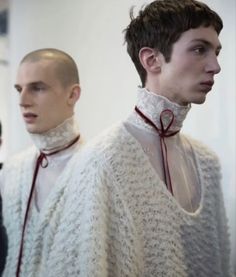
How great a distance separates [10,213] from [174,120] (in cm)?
50

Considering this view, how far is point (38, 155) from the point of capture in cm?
114

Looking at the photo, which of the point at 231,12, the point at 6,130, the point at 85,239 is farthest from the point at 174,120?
the point at 6,130

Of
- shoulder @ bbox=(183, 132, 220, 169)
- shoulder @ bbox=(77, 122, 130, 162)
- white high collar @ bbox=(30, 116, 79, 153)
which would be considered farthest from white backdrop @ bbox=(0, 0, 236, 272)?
shoulder @ bbox=(77, 122, 130, 162)

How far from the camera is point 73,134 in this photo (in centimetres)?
112

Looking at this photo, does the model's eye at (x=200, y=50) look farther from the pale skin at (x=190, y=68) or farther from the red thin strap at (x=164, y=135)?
the red thin strap at (x=164, y=135)

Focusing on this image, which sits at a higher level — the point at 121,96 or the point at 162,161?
the point at 121,96

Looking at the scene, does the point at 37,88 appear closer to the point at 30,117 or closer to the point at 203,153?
the point at 30,117

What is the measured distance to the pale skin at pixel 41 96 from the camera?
108 centimetres

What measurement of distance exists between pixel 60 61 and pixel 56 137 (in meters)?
0.21

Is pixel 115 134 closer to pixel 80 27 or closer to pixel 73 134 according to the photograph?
pixel 73 134

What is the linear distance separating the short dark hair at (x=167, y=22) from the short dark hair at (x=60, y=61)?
0.95 ft

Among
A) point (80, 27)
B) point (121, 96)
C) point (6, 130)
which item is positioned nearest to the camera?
point (121, 96)

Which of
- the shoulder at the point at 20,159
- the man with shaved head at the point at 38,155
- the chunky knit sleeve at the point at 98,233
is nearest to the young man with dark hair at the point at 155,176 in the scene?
the chunky knit sleeve at the point at 98,233

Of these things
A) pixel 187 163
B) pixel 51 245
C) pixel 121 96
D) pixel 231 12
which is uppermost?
pixel 231 12
